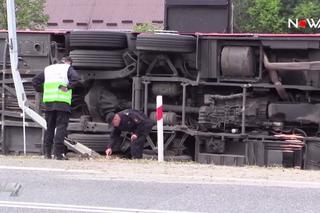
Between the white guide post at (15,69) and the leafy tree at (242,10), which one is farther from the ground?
the leafy tree at (242,10)

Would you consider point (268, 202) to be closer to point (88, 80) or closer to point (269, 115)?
point (269, 115)

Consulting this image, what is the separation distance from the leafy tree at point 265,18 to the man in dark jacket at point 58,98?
2036cm

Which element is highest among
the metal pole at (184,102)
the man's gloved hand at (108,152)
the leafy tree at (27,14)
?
the leafy tree at (27,14)

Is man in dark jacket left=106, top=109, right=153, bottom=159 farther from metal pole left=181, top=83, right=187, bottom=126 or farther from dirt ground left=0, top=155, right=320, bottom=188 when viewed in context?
dirt ground left=0, top=155, right=320, bottom=188

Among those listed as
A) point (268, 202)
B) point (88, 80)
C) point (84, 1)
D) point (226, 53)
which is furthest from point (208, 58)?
point (84, 1)

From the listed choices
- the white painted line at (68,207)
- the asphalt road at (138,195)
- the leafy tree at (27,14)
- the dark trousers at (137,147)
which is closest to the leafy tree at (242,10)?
the leafy tree at (27,14)

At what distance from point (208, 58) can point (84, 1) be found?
19.9m

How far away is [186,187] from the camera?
7586 millimetres

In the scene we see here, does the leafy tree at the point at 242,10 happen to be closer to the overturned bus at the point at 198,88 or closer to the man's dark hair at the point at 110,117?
the overturned bus at the point at 198,88

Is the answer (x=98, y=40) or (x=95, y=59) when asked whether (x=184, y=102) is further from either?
(x=98, y=40)

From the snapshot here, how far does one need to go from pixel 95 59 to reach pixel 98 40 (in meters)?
0.34

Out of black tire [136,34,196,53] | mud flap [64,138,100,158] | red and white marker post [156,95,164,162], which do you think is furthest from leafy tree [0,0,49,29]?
red and white marker post [156,95,164,162]

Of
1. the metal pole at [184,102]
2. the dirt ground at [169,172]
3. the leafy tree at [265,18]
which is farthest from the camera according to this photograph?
the leafy tree at [265,18]

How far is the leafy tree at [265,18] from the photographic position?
1163 inches
